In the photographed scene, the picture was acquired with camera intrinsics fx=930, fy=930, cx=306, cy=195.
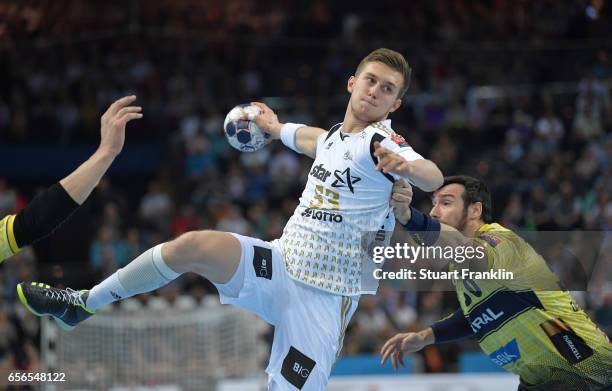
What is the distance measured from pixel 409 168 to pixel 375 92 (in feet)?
3.28

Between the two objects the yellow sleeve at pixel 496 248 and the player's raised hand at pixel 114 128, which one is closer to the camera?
the player's raised hand at pixel 114 128

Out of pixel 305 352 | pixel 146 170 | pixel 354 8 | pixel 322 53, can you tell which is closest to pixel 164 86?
pixel 146 170

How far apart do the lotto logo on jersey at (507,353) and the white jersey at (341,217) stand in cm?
144

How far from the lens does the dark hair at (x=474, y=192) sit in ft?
25.3

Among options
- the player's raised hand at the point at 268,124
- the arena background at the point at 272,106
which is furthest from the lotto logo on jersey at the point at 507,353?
the arena background at the point at 272,106

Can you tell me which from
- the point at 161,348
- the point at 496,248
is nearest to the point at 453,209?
the point at 496,248

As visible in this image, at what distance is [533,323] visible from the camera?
24.4 ft

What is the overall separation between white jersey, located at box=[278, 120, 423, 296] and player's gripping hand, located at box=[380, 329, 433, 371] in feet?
4.55

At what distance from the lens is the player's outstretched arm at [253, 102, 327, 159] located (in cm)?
785

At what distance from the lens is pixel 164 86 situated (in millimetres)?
19062

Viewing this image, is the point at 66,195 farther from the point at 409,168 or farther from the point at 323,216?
the point at 409,168

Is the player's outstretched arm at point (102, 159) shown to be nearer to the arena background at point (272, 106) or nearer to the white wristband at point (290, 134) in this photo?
the white wristband at point (290, 134)

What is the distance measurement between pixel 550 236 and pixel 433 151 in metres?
4.05

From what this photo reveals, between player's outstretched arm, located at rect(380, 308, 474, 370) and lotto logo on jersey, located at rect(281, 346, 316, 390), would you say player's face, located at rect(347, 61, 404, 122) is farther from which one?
player's outstretched arm, located at rect(380, 308, 474, 370)
